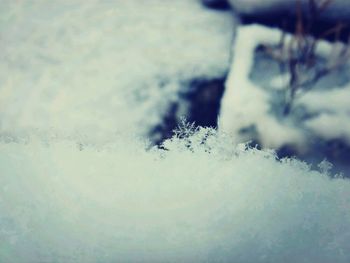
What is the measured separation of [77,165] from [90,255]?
1.08 feet

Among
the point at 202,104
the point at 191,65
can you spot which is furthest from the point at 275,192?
the point at 191,65

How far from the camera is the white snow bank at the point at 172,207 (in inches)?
51.1

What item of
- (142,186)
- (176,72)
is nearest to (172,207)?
(142,186)

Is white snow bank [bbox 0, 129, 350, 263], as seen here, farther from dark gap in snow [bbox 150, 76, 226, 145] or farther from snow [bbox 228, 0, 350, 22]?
snow [bbox 228, 0, 350, 22]

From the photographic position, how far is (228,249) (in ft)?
4.24

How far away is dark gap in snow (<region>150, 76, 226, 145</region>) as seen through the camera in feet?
5.51

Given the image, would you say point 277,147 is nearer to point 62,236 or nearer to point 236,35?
point 236,35

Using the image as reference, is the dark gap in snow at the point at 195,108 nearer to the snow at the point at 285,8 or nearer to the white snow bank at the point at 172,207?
the white snow bank at the point at 172,207

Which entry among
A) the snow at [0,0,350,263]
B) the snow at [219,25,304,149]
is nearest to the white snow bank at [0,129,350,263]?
the snow at [0,0,350,263]

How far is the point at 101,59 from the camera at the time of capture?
2.01 metres

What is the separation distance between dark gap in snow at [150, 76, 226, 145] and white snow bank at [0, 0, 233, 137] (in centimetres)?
4

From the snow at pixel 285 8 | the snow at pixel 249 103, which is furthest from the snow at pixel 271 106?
the snow at pixel 285 8

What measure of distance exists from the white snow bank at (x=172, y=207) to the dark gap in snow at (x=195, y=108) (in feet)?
0.64

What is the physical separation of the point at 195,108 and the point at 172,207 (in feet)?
1.81
